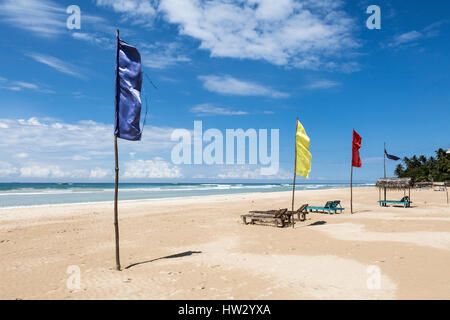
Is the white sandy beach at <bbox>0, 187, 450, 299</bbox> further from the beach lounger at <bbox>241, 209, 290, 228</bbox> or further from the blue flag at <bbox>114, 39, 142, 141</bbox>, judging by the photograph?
the blue flag at <bbox>114, 39, 142, 141</bbox>

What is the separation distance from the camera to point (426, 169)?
86938 mm

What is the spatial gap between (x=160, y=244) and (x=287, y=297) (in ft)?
20.9

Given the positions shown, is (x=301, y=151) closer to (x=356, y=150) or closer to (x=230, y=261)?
(x=230, y=261)

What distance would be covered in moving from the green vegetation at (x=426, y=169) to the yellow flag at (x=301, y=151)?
7157 cm

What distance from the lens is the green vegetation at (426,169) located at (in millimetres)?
76869

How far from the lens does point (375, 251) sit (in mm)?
9203

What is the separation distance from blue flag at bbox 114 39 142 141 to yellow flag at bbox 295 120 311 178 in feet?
27.0

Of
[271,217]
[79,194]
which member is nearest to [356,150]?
[271,217]

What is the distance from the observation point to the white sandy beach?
19.5 ft

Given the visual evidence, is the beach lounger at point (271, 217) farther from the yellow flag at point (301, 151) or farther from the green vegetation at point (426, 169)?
the green vegetation at point (426, 169)

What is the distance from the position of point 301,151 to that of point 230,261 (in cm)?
710
